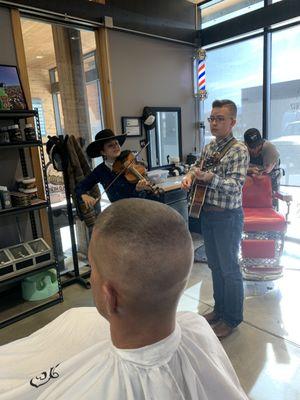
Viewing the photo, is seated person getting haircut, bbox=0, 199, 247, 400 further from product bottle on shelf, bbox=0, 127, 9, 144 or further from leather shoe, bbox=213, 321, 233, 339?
product bottle on shelf, bbox=0, 127, 9, 144

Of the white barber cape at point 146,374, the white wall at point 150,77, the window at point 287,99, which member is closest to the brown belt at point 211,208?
the white barber cape at point 146,374

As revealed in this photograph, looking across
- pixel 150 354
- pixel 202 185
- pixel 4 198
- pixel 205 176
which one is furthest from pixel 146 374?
pixel 4 198

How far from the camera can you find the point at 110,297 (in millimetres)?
636

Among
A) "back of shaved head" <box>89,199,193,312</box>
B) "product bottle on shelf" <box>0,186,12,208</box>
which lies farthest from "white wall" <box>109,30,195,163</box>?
"back of shaved head" <box>89,199,193,312</box>

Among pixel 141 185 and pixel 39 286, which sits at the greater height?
pixel 141 185

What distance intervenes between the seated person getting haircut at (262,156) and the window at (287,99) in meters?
0.83

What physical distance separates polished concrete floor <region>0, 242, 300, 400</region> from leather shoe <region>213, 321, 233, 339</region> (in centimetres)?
4

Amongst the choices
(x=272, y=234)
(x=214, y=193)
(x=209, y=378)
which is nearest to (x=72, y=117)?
(x=214, y=193)

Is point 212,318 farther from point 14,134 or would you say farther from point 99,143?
point 14,134

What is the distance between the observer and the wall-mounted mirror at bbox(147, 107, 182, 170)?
12.4 feet

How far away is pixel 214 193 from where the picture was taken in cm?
185

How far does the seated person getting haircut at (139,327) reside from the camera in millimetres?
616

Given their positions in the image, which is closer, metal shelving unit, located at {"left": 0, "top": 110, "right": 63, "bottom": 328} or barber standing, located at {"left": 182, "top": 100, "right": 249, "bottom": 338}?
barber standing, located at {"left": 182, "top": 100, "right": 249, "bottom": 338}

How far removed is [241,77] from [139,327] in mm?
3973
